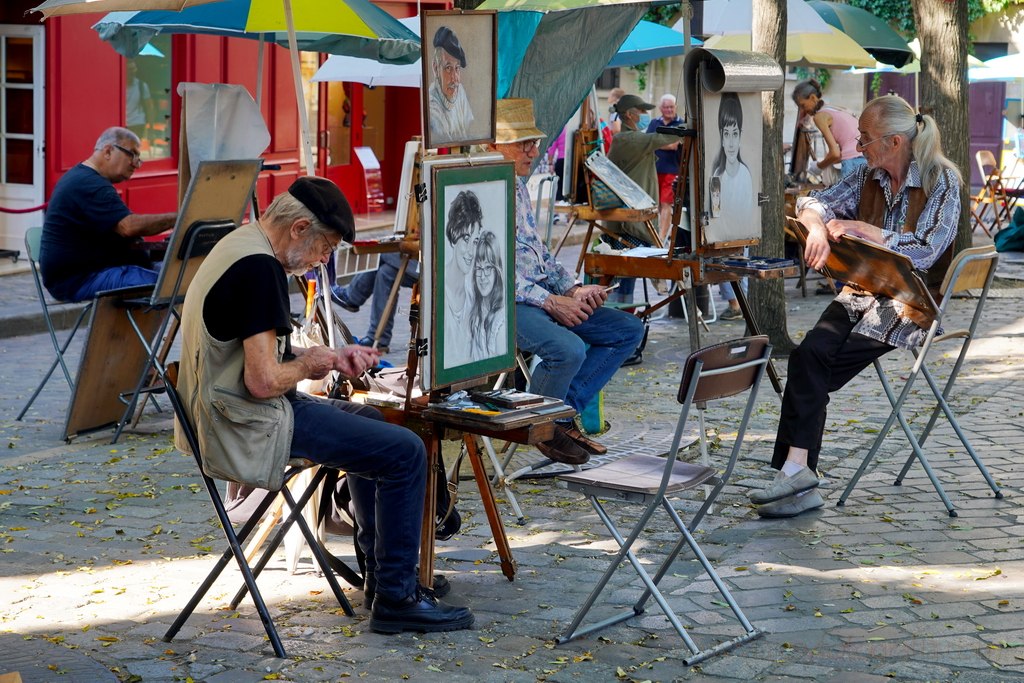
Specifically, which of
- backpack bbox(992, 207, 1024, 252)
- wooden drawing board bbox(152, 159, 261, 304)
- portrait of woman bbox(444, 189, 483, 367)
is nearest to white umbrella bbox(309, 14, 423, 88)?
wooden drawing board bbox(152, 159, 261, 304)

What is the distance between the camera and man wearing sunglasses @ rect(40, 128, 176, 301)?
269 inches

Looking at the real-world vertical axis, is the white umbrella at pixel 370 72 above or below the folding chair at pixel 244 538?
above

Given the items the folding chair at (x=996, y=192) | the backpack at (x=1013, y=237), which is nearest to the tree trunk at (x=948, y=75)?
the backpack at (x=1013, y=237)

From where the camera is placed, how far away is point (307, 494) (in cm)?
434

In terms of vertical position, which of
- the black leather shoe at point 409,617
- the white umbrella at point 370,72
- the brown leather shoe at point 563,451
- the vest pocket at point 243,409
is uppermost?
the white umbrella at point 370,72

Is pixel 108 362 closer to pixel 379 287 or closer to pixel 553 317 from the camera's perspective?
pixel 553 317

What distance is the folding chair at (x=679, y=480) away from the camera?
4.11 m

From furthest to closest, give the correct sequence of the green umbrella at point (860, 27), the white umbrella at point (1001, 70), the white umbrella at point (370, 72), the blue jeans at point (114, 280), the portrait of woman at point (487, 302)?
1. the white umbrella at point (1001, 70)
2. the green umbrella at point (860, 27)
3. the white umbrella at point (370, 72)
4. the blue jeans at point (114, 280)
5. the portrait of woman at point (487, 302)

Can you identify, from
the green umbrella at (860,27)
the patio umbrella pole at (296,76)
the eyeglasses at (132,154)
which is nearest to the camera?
the patio umbrella pole at (296,76)

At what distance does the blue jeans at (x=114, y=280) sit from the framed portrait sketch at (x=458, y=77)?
103 inches

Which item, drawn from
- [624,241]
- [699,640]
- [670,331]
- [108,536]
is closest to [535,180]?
[624,241]

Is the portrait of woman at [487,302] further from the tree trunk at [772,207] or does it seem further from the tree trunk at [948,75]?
the tree trunk at [948,75]

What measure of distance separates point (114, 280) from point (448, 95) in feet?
9.46

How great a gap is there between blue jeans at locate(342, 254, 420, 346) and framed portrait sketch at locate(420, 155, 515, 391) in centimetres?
404
